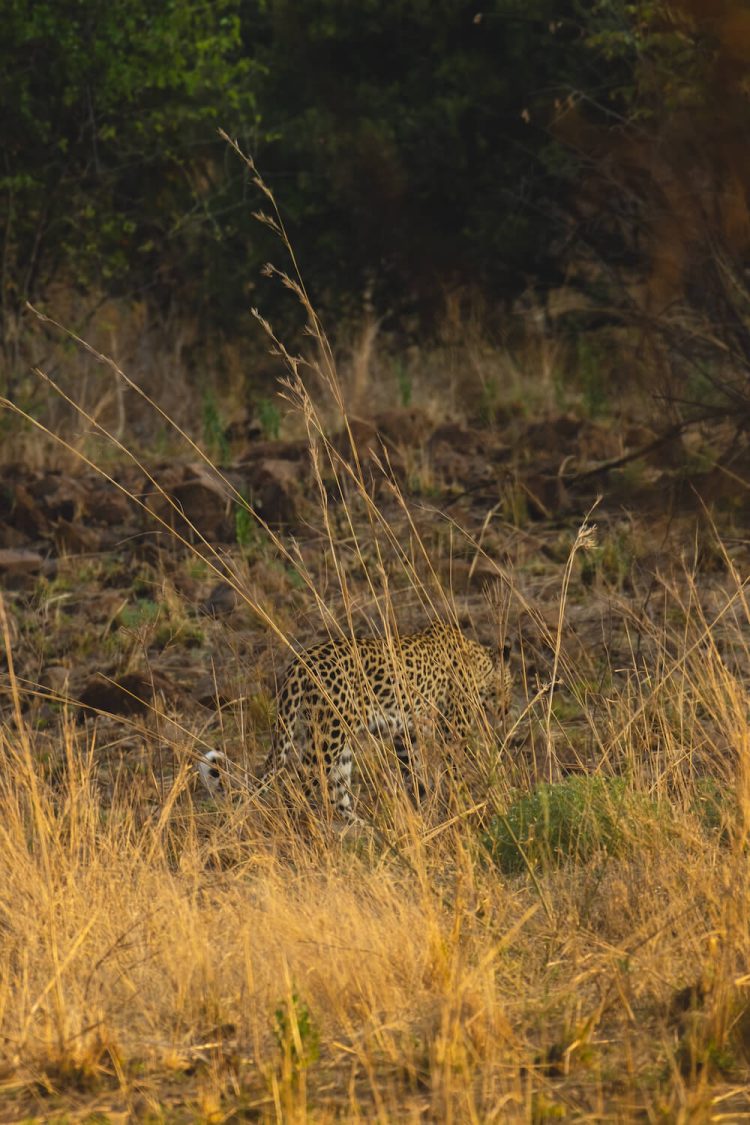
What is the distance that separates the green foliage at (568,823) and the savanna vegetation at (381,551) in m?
0.02

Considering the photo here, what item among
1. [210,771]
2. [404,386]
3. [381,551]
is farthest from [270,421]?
[210,771]

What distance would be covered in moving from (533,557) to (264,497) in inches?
71.8

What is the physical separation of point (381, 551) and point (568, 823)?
3657 mm

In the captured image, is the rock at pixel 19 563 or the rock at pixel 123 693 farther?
the rock at pixel 19 563

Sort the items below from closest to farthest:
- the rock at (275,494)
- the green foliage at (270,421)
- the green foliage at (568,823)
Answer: the green foliage at (568,823) → the rock at (275,494) → the green foliage at (270,421)

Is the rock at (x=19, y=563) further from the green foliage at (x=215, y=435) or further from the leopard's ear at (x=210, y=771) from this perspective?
the leopard's ear at (x=210, y=771)

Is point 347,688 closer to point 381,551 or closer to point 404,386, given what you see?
point 381,551

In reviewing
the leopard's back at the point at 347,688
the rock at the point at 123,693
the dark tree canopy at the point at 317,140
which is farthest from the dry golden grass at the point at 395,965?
the dark tree canopy at the point at 317,140

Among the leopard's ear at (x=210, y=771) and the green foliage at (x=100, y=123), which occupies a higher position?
the green foliage at (x=100, y=123)

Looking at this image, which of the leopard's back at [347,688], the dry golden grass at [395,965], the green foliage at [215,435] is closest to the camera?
the dry golden grass at [395,965]

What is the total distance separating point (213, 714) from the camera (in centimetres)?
594

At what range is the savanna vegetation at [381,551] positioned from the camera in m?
3.08

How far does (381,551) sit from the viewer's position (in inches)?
303

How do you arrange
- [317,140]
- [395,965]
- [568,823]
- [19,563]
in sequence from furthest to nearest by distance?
[317,140], [19,563], [568,823], [395,965]
